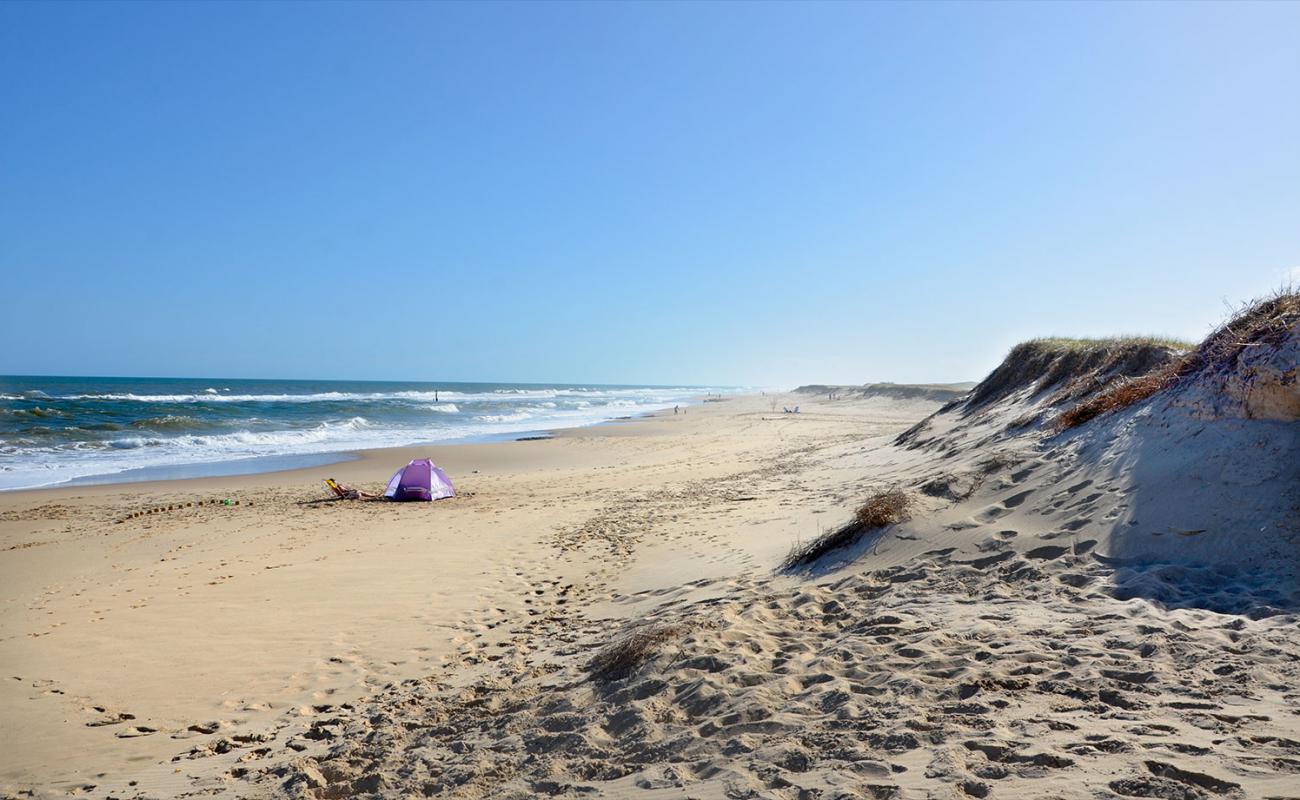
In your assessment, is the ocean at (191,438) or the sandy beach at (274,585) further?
the ocean at (191,438)

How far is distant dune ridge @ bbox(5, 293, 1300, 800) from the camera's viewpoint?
2945 mm

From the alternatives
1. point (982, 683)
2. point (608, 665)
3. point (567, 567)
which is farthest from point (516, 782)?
point (567, 567)

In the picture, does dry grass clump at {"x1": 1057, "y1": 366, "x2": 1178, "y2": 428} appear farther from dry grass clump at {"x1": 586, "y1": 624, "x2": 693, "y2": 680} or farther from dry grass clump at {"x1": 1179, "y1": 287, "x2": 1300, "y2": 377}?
dry grass clump at {"x1": 586, "y1": 624, "x2": 693, "y2": 680}

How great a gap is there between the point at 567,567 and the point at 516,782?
4869 millimetres

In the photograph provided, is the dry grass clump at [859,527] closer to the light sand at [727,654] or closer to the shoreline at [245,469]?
the light sand at [727,654]

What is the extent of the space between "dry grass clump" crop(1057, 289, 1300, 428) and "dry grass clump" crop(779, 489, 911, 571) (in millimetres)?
2938

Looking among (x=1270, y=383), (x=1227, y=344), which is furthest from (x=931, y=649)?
(x=1227, y=344)

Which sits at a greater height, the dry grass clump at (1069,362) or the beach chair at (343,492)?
the dry grass clump at (1069,362)

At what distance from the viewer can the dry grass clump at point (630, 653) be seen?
4.46 meters

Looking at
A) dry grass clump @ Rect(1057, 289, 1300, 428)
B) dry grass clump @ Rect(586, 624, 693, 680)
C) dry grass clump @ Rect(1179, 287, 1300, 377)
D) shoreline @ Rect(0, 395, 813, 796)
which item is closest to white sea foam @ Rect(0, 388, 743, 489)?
shoreline @ Rect(0, 395, 813, 796)

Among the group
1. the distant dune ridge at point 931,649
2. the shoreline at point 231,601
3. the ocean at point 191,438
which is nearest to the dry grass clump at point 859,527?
the distant dune ridge at point 931,649

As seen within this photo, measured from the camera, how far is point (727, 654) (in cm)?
434

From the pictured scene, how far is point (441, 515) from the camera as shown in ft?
39.3

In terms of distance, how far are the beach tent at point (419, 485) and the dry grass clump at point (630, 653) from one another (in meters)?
9.44
